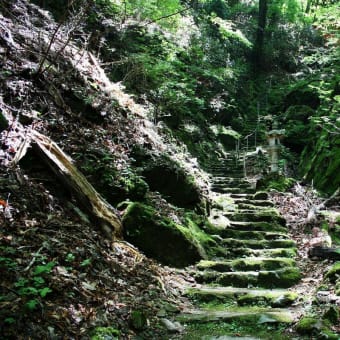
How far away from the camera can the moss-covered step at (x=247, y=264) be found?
21.9 feet

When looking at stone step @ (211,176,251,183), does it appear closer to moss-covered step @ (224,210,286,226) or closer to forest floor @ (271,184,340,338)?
forest floor @ (271,184,340,338)

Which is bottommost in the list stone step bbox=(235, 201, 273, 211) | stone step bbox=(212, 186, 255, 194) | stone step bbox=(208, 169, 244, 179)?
stone step bbox=(235, 201, 273, 211)

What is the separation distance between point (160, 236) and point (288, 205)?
554 centimetres

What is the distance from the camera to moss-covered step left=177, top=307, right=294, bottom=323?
441 centimetres

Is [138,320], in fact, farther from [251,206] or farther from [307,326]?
[251,206]

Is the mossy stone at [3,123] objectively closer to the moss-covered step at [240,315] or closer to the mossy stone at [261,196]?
the moss-covered step at [240,315]

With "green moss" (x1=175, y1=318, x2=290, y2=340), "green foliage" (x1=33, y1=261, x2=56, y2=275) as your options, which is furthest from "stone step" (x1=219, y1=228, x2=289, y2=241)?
"green foliage" (x1=33, y1=261, x2=56, y2=275)

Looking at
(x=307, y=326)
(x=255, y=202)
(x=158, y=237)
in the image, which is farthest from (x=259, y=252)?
(x=307, y=326)

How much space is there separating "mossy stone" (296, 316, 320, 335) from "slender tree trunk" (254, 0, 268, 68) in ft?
76.0

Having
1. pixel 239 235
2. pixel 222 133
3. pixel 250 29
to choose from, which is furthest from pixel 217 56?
pixel 239 235

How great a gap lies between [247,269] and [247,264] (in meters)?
0.09

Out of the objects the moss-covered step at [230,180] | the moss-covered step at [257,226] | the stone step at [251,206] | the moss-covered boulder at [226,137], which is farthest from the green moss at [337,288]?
the moss-covered boulder at [226,137]

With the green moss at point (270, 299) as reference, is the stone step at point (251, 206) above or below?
above

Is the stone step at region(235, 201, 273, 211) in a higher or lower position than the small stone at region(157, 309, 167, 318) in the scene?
higher
